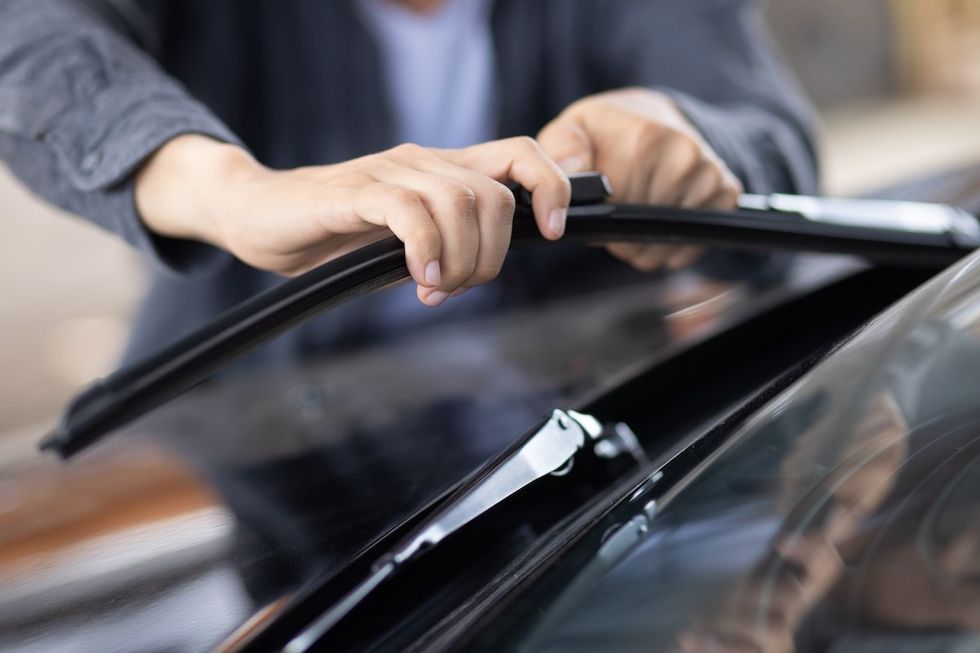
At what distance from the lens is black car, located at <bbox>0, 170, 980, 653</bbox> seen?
0.59 feet

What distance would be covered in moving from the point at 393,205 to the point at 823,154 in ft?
6.50

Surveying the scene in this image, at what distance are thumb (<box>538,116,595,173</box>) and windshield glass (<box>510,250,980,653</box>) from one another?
0.45 ft

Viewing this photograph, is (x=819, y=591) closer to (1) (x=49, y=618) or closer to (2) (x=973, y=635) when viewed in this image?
(2) (x=973, y=635)

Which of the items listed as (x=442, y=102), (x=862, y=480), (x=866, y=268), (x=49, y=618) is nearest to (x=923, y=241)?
(x=866, y=268)

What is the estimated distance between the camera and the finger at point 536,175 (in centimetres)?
27

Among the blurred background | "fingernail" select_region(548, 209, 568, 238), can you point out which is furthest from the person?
the blurred background

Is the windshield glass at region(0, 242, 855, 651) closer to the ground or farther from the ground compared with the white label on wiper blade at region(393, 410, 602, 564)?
farther from the ground

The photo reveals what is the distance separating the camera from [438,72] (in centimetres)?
69

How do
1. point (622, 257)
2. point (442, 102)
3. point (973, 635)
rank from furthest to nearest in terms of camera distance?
point (442, 102), point (622, 257), point (973, 635)

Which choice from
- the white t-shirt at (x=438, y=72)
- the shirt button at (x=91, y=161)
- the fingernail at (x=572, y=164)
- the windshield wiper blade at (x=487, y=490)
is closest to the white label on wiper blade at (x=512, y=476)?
A: the windshield wiper blade at (x=487, y=490)

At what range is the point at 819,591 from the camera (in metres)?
0.17

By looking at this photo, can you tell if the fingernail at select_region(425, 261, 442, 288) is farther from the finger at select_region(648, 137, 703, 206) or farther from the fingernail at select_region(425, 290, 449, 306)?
the finger at select_region(648, 137, 703, 206)

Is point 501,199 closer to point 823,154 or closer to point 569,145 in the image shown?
point 569,145

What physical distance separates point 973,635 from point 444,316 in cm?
47
